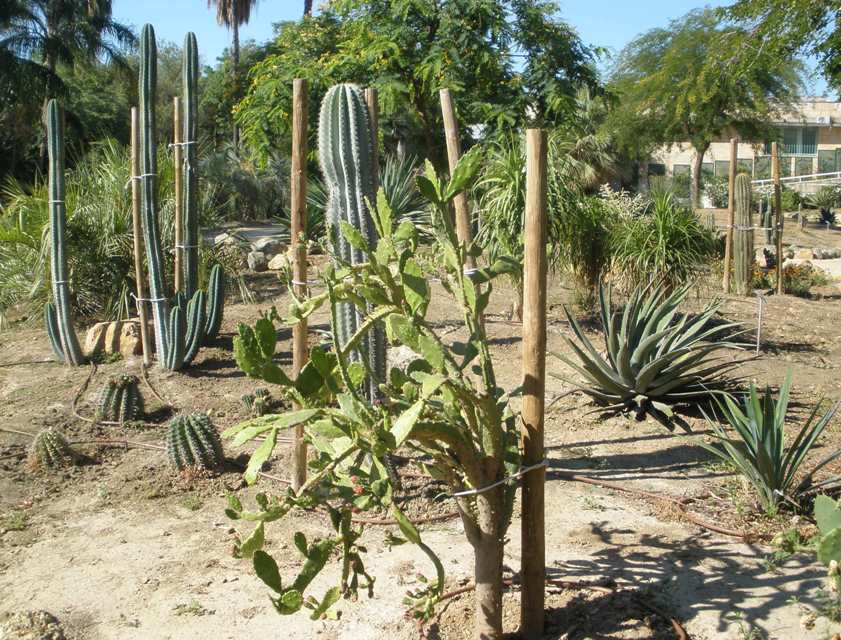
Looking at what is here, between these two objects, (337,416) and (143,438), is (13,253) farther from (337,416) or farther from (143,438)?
(337,416)

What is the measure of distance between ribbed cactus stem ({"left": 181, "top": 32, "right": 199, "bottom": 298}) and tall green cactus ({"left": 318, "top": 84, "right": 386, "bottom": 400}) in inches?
123

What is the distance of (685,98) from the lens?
1903 cm

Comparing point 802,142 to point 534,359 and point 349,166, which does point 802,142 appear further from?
point 534,359

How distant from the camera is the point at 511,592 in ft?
12.5

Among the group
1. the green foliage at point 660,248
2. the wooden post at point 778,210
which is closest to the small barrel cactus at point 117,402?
the green foliage at point 660,248

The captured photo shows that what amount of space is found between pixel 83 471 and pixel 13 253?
5.15 meters

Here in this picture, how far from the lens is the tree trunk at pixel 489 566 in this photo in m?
3.23

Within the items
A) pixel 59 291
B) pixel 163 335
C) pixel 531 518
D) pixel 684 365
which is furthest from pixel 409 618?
pixel 59 291

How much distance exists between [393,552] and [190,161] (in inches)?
189

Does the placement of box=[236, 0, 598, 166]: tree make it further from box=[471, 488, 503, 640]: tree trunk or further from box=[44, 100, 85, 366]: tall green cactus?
box=[471, 488, 503, 640]: tree trunk

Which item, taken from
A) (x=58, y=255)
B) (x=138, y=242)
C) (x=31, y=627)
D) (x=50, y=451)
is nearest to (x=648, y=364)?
(x=50, y=451)

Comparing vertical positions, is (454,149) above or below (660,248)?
above

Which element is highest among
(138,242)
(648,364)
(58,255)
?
(138,242)

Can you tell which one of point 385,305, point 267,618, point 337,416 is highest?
point 385,305
